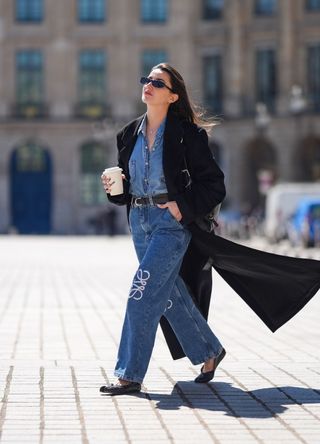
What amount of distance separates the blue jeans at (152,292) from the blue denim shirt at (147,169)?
13cm

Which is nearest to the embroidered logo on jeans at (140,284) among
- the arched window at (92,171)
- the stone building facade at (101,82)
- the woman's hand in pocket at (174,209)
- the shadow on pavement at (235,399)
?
the woman's hand in pocket at (174,209)

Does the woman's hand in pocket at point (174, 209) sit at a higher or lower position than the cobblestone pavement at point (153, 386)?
higher

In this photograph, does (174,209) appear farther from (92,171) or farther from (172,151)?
(92,171)

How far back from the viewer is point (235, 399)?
790 centimetres

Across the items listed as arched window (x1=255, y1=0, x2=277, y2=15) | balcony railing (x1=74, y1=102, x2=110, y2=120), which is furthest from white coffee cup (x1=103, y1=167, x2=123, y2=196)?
balcony railing (x1=74, y1=102, x2=110, y2=120)

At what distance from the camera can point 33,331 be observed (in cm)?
1272

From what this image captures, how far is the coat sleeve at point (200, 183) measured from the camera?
8.18 metres

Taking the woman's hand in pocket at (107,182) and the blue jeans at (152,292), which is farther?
the woman's hand in pocket at (107,182)

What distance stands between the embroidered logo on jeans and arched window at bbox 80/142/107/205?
5767 cm

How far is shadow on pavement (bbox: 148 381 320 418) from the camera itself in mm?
7504

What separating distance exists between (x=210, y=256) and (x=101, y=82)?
5863 cm

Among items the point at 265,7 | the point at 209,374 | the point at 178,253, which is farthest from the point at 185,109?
the point at 265,7

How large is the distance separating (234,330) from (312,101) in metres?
49.3

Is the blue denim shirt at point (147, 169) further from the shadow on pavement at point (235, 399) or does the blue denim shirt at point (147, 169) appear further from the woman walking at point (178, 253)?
the shadow on pavement at point (235, 399)
